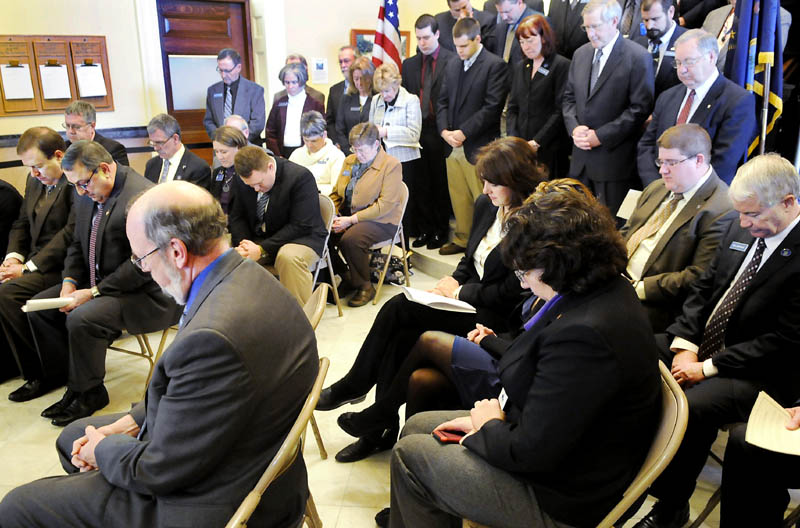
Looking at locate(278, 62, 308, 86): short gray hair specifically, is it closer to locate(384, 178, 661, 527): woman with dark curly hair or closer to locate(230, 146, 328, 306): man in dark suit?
locate(230, 146, 328, 306): man in dark suit

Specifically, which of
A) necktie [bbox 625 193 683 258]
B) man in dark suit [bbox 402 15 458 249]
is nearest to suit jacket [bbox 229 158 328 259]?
man in dark suit [bbox 402 15 458 249]

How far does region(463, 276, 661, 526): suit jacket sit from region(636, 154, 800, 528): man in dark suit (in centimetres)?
75

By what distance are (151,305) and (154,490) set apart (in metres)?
1.84

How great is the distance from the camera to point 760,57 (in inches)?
140

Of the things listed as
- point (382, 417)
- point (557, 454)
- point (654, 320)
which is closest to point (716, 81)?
point (654, 320)

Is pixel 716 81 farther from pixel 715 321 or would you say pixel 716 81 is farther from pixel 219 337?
pixel 219 337

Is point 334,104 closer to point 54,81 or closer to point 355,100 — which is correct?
point 355,100

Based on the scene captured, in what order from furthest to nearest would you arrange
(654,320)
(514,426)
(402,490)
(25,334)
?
1. (25,334)
2. (654,320)
3. (402,490)
4. (514,426)

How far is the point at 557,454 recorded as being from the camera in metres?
1.43

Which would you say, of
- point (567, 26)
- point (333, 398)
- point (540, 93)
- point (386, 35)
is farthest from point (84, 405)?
A: point (386, 35)

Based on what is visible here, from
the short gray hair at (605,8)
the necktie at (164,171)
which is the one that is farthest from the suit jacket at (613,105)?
the necktie at (164,171)

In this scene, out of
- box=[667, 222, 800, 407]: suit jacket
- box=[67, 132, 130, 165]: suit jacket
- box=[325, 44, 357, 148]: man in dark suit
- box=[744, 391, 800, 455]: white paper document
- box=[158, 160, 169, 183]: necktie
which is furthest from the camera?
box=[325, 44, 357, 148]: man in dark suit

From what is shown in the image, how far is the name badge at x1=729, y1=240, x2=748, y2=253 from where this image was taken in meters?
2.26

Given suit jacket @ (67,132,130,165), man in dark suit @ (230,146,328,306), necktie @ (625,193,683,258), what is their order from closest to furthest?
necktie @ (625,193,683,258)
man in dark suit @ (230,146,328,306)
suit jacket @ (67,132,130,165)
